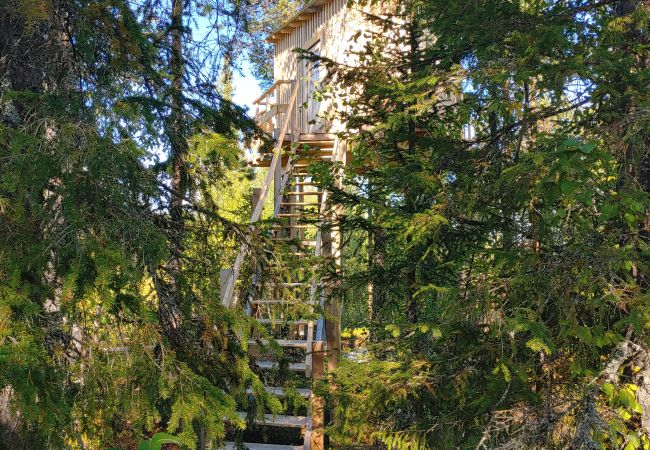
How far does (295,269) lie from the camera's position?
4391 millimetres

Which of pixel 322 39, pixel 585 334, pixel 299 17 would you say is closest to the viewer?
pixel 585 334

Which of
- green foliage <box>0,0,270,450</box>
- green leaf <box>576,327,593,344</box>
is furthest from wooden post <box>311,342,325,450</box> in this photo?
green leaf <box>576,327,593,344</box>

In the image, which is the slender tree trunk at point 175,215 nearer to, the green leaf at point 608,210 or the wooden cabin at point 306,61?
the green leaf at point 608,210

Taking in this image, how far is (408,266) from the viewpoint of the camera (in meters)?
6.43

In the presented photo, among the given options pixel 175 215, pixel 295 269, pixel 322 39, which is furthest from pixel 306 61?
pixel 295 269

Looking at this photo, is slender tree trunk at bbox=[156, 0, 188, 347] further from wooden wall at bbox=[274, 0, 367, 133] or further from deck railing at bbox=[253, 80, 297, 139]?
wooden wall at bbox=[274, 0, 367, 133]

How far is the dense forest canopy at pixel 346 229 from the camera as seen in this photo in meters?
3.07

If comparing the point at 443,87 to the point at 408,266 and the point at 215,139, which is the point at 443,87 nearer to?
the point at 408,266

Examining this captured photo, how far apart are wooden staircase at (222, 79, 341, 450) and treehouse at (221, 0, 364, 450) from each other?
10 mm

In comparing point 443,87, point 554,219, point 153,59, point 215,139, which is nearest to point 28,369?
point 215,139

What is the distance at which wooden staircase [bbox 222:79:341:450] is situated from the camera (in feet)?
14.4

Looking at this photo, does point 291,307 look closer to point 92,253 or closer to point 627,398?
point 92,253

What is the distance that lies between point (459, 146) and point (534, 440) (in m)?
2.98

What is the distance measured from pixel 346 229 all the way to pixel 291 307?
99.4 inches
